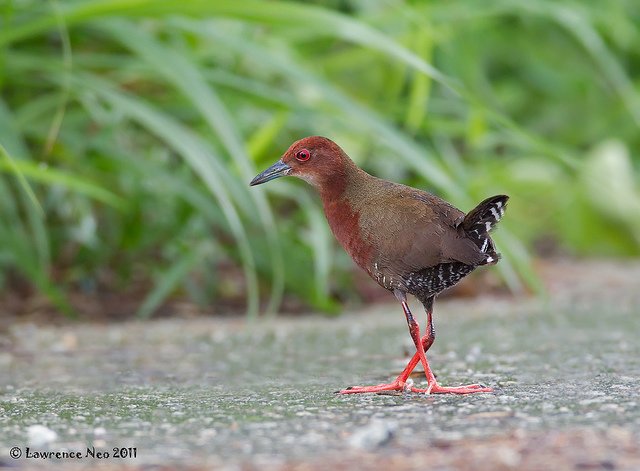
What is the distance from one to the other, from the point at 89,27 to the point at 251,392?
7.06 ft

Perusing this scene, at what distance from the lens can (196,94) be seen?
4.01m

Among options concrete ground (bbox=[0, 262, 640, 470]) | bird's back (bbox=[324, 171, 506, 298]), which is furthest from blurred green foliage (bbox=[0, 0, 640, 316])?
bird's back (bbox=[324, 171, 506, 298])

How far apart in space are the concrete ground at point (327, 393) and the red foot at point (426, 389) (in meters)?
0.06

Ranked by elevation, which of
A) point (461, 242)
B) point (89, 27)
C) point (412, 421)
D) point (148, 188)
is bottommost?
point (412, 421)

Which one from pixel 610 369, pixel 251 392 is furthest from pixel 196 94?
pixel 610 369

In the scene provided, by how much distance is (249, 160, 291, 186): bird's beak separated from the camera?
133 inches

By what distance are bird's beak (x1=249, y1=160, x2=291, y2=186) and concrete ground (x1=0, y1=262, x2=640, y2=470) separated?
565 mm

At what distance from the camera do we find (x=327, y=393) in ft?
9.15

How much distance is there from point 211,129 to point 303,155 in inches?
58.0

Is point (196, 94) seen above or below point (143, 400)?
above

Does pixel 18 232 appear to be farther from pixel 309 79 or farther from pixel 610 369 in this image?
Result: pixel 610 369

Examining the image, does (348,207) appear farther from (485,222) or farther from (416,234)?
(485,222)

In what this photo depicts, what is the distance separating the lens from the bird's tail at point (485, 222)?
8.96 feet

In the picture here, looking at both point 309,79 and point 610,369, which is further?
point 309,79
